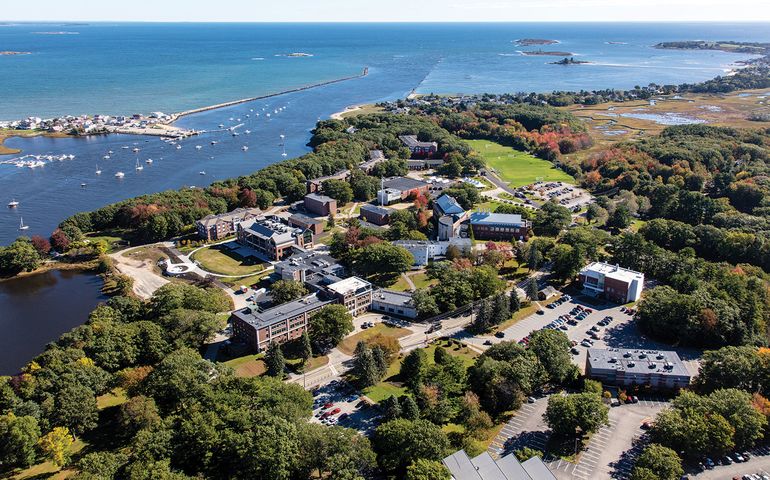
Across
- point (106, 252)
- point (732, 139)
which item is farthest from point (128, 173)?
point (732, 139)

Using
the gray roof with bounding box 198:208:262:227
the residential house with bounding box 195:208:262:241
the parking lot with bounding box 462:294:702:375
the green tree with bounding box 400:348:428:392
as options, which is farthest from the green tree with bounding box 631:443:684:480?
the gray roof with bounding box 198:208:262:227

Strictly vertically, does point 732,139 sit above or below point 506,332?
above

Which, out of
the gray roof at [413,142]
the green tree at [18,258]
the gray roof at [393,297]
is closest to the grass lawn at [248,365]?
the gray roof at [393,297]

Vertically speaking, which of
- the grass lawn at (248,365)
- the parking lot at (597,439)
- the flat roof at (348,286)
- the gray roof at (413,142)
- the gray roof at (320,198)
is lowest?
the grass lawn at (248,365)

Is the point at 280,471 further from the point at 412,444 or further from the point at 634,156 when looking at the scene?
the point at 634,156

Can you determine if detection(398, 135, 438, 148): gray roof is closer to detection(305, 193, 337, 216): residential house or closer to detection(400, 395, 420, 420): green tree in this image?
detection(305, 193, 337, 216): residential house

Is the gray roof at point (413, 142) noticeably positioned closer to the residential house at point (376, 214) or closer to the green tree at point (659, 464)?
the residential house at point (376, 214)
